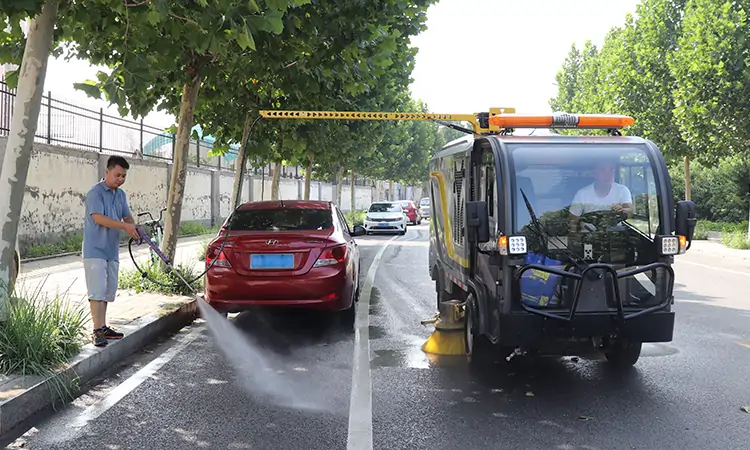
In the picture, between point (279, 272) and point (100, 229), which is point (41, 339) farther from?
point (279, 272)

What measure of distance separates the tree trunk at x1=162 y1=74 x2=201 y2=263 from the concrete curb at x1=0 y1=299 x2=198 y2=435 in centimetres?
180

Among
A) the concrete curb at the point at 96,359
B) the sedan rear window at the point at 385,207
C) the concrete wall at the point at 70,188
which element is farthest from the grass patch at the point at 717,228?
the concrete curb at the point at 96,359

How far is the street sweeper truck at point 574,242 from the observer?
16.9 ft

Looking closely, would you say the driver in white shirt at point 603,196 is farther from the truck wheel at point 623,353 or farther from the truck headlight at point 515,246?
the truck wheel at point 623,353

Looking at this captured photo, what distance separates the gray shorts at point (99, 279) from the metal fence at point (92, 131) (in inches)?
229

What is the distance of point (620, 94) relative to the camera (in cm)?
2545

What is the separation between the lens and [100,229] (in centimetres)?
615

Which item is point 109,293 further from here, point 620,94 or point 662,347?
point 620,94

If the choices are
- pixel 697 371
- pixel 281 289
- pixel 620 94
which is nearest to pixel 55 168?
pixel 281 289

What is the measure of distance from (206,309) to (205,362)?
2.89 metres

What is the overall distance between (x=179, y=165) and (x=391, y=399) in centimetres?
656

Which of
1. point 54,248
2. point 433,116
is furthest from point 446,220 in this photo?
point 54,248

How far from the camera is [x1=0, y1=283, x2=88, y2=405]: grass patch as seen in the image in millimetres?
5008

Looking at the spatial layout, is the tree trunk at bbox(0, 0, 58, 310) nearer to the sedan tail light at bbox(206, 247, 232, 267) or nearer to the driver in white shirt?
the sedan tail light at bbox(206, 247, 232, 267)
